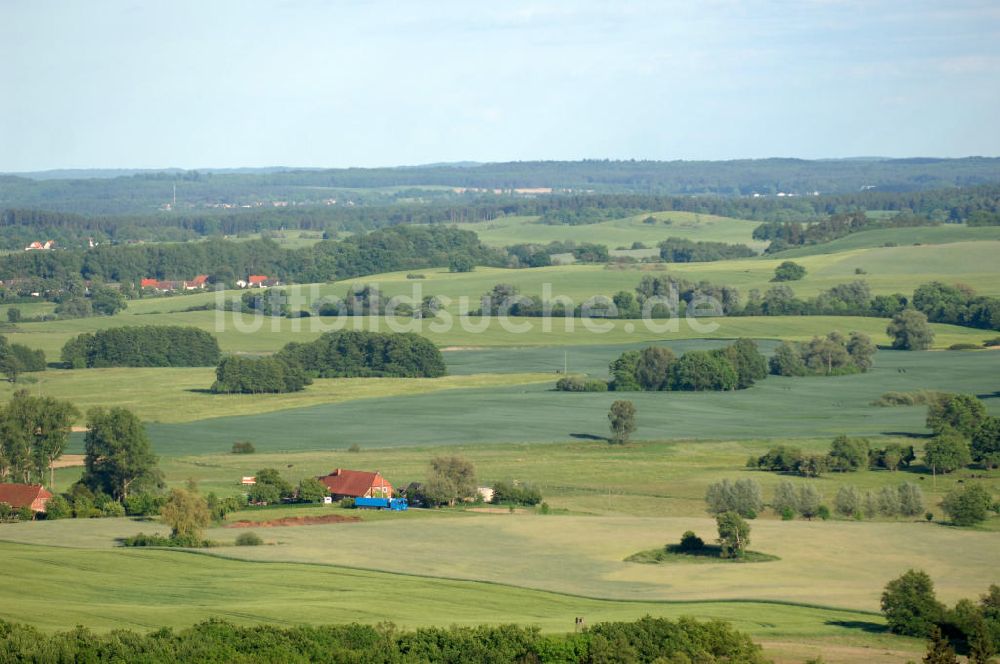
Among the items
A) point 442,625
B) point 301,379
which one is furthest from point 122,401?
point 442,625

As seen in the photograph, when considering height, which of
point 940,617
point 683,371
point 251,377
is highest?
point 940,617

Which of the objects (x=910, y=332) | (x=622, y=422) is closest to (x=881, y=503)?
(x=622, y=422)

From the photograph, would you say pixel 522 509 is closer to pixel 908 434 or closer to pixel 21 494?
pixel 21 494

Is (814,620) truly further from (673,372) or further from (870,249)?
(870,249)

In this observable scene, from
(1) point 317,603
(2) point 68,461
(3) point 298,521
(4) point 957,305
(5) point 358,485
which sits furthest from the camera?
(4) point 957,305

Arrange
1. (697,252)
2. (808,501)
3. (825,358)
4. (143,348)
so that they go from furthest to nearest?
(697,252)
(143,348)
(825,358)
(808,501)

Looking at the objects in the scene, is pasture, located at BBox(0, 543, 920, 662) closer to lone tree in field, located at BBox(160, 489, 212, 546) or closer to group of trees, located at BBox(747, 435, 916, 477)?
lone tree in field, located at BBox(160, 489, 212, 546)
